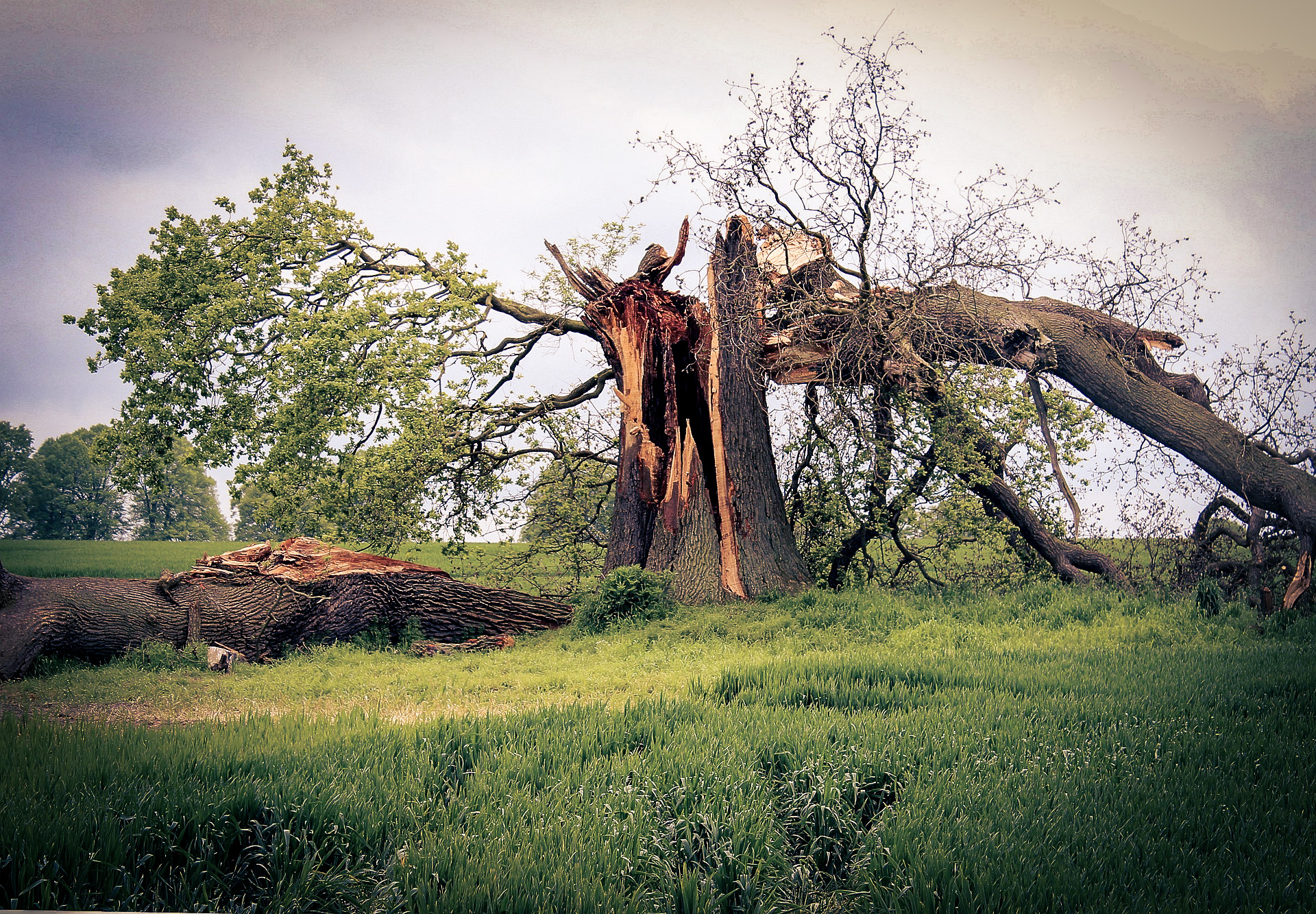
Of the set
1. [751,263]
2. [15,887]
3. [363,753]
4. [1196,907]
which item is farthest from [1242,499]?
[15,887]

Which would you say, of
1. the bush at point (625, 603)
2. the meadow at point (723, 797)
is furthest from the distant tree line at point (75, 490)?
the bush at point (625, 603)

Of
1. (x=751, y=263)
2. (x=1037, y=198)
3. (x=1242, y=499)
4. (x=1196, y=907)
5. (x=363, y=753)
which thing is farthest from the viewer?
(x=751, y=263)

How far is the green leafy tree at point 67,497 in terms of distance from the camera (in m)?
5.72

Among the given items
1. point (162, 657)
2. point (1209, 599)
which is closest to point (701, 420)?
point (1209, 599)

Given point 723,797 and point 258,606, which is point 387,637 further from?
point 723,797

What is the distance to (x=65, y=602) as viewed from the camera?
8.63m

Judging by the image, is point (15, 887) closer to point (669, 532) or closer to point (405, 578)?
point (405, 578)

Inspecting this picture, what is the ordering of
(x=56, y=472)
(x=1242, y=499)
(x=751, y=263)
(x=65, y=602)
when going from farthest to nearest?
(x=751, y=263) → (x=1242, y=499) → (x=65, y=602) → (x=56, y=472)

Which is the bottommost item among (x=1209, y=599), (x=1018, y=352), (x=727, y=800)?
(x=727, y=800)

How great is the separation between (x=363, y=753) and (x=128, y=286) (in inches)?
356

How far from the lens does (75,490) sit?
6.88m

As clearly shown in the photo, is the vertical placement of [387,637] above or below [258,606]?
below

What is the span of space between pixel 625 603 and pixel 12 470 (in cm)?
698

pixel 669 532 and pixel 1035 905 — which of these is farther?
pixel 669 532
